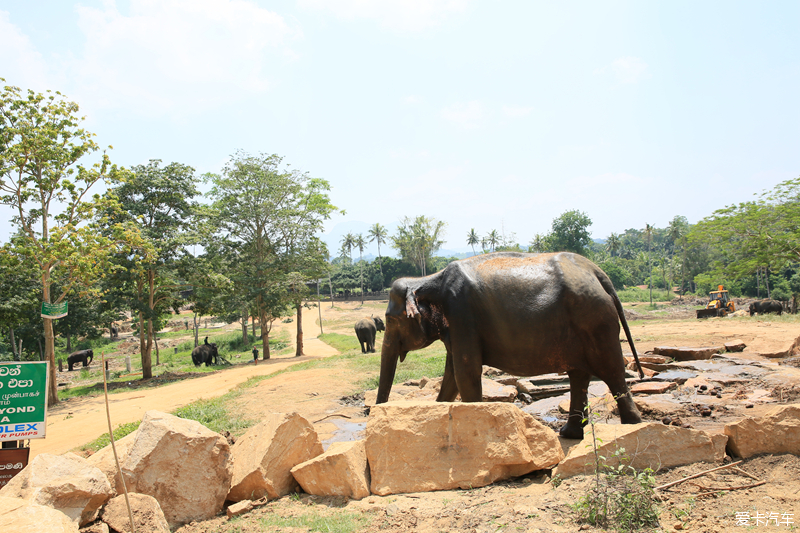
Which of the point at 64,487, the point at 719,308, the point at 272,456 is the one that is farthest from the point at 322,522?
the point at 719,308

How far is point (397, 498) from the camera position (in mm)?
4488

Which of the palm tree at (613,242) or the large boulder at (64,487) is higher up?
the palm tree at (613,242)

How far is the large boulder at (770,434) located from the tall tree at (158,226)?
1991 centimetres

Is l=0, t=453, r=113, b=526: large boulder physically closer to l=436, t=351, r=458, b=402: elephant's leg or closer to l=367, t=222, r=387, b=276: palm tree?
l=436, t=351, r=458, b=402: elephant's leg

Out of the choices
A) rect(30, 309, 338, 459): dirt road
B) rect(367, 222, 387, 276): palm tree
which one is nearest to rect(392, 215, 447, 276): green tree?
rect(367, 222, 387, 276): palm tree

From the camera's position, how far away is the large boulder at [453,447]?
4570 millimetres

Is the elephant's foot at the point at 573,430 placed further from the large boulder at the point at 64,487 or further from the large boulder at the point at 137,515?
the large boulder at the point at 64,487

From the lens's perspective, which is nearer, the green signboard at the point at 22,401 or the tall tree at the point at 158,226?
the green signboard at the point at 22,401

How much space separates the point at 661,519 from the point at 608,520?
0.40 meters

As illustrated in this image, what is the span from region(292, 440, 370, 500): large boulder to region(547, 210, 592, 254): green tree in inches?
2780

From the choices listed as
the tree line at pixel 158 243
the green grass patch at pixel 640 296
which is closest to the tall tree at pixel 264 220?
the tree line at pixel 158 243

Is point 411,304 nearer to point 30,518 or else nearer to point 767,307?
point 30,518

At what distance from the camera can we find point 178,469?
4551 mm

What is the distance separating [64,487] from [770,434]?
6002 mm
